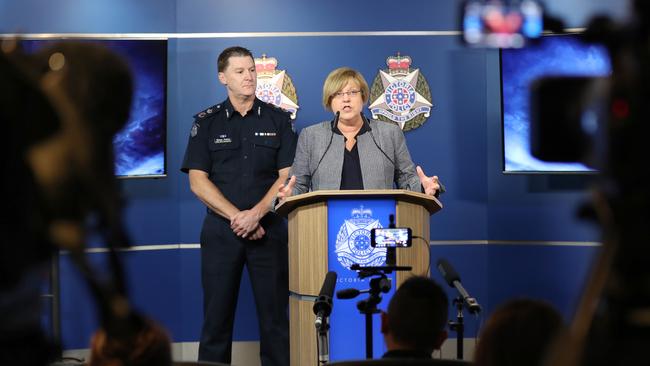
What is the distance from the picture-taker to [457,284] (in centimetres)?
371

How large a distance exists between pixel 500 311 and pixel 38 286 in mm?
949

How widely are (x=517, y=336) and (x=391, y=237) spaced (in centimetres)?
249

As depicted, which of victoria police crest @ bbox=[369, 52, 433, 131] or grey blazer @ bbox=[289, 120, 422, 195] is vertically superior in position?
victoria police crest @ bbox=[369, 52, 433, 131]

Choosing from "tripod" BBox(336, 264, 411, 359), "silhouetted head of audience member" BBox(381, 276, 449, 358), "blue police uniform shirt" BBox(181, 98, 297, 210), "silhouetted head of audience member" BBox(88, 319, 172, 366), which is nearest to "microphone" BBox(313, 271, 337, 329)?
"tripod" BBox(336, 264, 411, 359)

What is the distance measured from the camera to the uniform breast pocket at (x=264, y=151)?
641cm

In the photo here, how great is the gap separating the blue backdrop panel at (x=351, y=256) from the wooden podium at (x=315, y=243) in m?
0.03

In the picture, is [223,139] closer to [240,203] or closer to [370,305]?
[240,203]

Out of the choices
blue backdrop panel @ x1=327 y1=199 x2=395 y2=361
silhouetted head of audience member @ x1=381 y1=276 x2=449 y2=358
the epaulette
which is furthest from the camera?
the epaulette

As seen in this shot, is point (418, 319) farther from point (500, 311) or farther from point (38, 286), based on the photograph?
point (38, 286)

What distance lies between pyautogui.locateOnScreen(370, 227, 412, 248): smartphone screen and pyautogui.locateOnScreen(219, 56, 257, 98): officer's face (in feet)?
7.78

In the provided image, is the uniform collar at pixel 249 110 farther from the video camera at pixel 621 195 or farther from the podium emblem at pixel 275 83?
the video camera at pixel 621 195

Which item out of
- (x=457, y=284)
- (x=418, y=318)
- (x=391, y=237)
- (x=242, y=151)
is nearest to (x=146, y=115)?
(x=242, y=151)

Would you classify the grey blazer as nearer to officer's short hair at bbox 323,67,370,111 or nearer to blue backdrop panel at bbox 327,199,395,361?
officer's short hair at bbox 323,67,370,111

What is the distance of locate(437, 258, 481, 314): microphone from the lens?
138 inches
